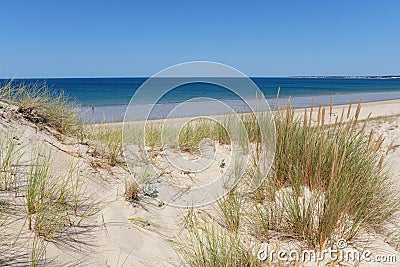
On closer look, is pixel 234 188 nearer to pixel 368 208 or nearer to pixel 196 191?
pixel 196 191

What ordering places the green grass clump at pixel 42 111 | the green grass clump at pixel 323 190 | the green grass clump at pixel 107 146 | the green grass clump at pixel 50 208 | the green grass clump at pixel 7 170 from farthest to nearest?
the green grass clump at pixel 42 111 < the green grass clump at pixel 107 146 < the green grass clump at pixel 7 170 < the green grass clump at pixel 323 190 < the green grass clump at pixel 50 208

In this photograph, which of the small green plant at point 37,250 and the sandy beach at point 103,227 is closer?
the small green plant at point 37,250

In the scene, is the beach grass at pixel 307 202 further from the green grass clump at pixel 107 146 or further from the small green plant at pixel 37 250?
the green grass clump at pixel 107 146

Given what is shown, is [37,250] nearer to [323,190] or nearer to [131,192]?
[131,192]

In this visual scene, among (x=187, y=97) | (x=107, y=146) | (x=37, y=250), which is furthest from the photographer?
(x=187, y=97)

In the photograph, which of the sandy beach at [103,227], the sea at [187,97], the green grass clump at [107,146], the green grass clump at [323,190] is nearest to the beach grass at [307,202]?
the green grass clump at [323,190]

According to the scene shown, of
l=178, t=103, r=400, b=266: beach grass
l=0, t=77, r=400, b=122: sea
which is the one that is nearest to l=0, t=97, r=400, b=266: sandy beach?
l=178, t=103, r=400, b=266: beach grass

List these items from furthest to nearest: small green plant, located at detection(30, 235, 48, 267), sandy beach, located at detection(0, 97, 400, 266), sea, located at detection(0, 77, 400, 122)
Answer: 1. sea, located at detection(0, 77, 400, 122)
2. sandy beach, located at detection(0, 97, 400, 266)
3. small green plant, located at detection(30, 235, 48, 267)

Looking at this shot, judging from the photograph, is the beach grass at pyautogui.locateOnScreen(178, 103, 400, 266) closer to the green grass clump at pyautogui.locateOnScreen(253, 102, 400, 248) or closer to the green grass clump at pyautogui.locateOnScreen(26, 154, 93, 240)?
the green grass clump at pyautogui.locateOnScreen(253, 102, 400, 248)

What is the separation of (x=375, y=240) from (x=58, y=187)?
281cm

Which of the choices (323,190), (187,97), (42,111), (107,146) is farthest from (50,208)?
(187,97)

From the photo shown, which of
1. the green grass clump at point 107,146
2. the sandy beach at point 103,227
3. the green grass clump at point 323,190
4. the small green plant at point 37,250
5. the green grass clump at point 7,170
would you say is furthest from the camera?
the green grass clump at point 107,146

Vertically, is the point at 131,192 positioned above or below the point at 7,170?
below

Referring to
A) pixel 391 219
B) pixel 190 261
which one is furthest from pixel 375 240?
pixel 190 261
